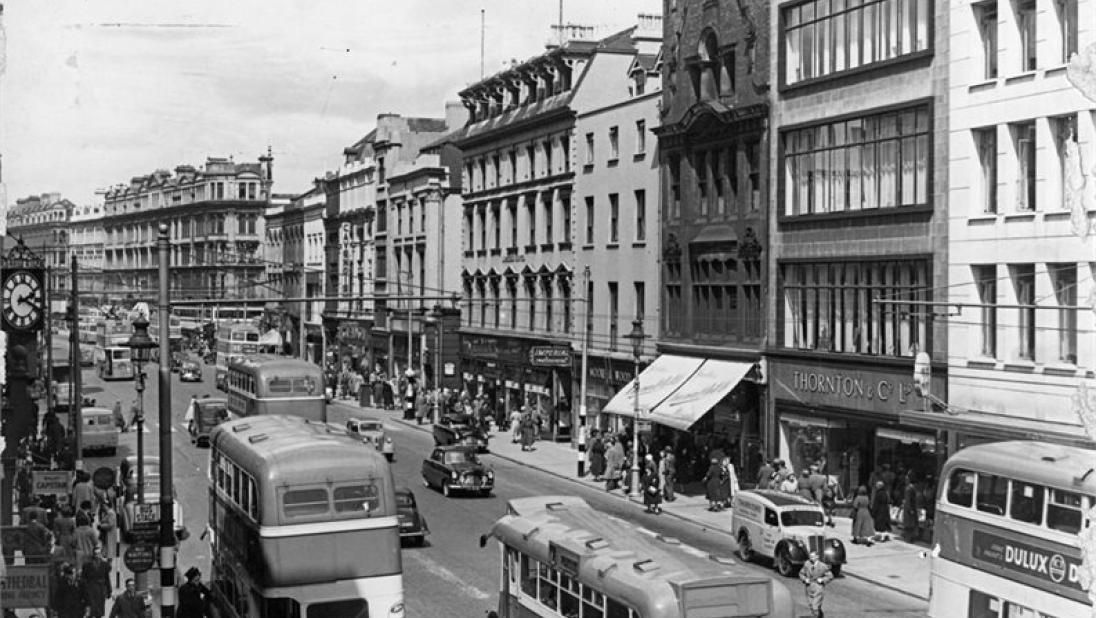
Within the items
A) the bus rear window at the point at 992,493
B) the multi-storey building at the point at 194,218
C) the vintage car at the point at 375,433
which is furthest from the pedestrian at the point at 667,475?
the multi-storey building at the point at 194,218

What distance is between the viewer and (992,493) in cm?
1906

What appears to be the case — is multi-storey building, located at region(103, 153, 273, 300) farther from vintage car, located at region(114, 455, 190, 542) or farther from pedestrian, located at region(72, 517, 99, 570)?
pedestrian, located at region(72, 517, 99, 570)

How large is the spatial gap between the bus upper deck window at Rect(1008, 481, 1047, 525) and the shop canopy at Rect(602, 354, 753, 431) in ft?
74.3

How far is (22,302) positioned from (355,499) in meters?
20.5

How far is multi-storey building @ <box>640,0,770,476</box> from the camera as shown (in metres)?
43.8

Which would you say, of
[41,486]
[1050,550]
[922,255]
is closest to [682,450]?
[922,255]

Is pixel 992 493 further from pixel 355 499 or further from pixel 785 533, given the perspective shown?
pixel 785 533

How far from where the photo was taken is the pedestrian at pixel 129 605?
65.7ft

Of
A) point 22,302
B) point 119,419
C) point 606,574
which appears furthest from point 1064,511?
point 119,419

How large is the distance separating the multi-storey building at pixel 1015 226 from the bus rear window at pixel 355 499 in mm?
16097

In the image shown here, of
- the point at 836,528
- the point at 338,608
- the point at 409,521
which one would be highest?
the point at 338,608

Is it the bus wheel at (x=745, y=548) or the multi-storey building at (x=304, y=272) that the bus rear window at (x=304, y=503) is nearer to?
the bus wheel at (x=745, y=548)

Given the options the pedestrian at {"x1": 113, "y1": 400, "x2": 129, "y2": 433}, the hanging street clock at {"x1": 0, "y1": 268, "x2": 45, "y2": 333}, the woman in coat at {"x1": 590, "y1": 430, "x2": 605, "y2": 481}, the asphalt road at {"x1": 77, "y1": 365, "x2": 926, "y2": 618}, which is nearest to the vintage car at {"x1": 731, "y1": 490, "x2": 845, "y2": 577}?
the asphalt road at {"x1": 77, "y1": 365, "x2": 926, "y2": 618}

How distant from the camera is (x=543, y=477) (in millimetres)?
46875
